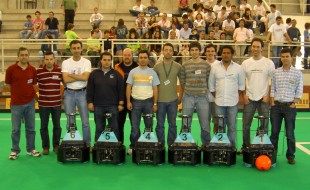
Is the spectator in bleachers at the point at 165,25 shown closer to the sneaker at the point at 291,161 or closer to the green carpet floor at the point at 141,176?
the green carpet floor at the point at 141,176

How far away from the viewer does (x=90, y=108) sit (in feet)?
27.5

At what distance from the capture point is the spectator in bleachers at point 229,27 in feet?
57.7

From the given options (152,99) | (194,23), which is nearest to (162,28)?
(194,23)

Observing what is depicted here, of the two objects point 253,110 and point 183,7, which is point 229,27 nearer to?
point 183,7

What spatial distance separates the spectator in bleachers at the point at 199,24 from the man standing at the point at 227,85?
9785 mm

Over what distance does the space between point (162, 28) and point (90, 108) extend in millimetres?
9916

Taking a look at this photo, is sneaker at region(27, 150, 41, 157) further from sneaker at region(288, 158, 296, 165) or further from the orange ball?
sneaker at region(288, 158, 296, 165)

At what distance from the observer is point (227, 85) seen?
821cm

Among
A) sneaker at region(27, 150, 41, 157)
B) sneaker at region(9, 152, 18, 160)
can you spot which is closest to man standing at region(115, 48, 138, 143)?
sneaker at region(27, 150, 41, 157)

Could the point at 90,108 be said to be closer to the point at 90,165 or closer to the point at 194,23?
the point at 90,165

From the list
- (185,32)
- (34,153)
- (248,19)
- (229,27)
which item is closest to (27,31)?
(185,32)

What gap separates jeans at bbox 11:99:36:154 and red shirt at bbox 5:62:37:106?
12cm

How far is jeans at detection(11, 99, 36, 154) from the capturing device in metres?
8.44

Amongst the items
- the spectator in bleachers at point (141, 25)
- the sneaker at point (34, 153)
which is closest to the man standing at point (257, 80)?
the sneaker at point (34, 153)
